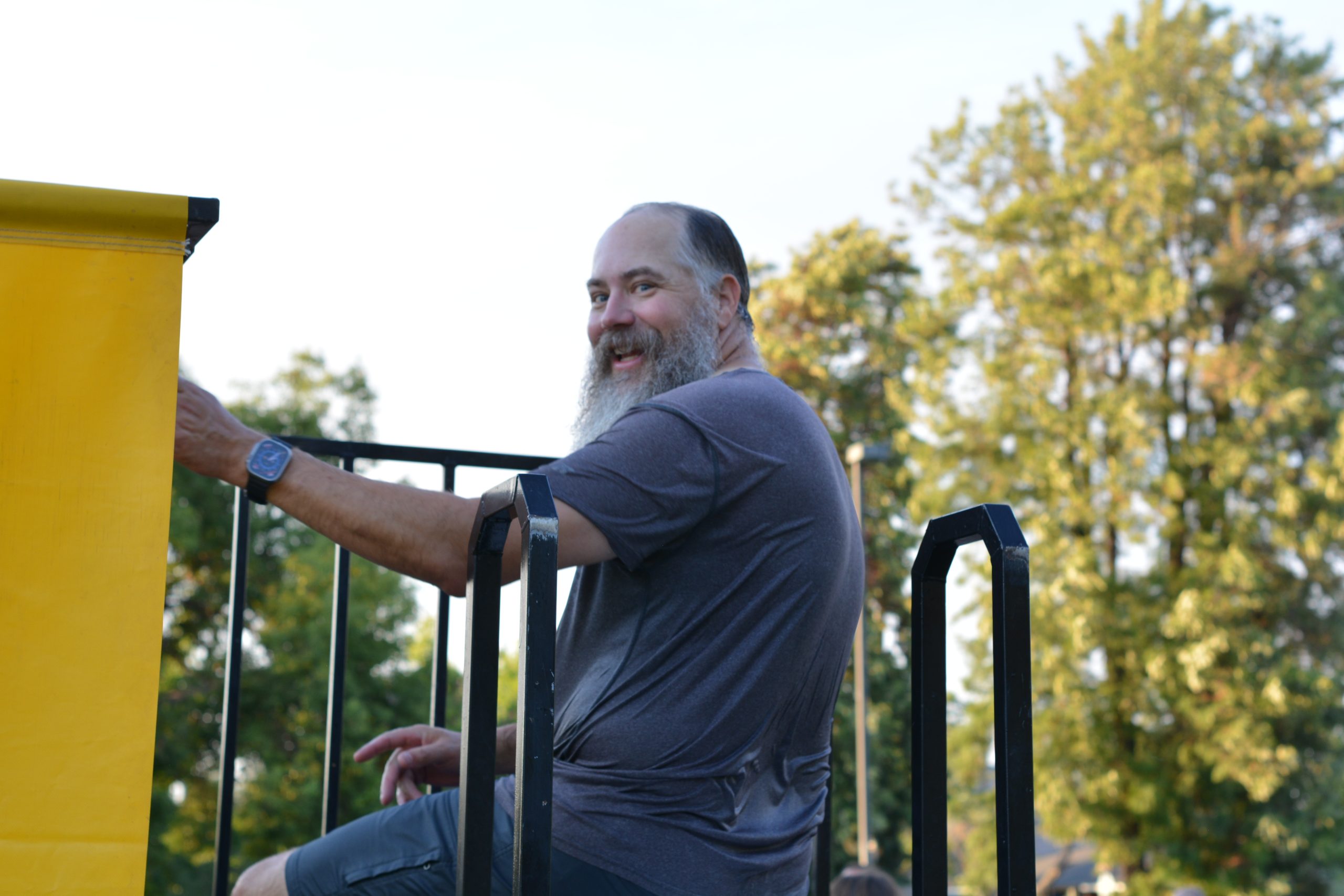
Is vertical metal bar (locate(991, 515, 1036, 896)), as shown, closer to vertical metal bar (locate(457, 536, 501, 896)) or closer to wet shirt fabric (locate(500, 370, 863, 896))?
wet shirt fabric (locate(500, 370, 863, 896))

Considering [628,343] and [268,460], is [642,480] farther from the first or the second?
[628,343]

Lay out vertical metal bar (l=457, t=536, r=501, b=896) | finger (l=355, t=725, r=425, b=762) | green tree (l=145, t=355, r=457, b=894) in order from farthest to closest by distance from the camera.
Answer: green tree (l=145, t=355, r=457, b=894) → finger (l=355, t=725, r=425, b=762) → vertical metal bar (l=457, t=536, r=501, b=896)

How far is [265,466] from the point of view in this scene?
5.61 ft

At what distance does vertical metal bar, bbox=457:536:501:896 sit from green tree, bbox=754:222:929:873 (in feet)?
66.1

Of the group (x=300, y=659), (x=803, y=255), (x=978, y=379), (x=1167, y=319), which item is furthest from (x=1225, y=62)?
(x=300, y=659)

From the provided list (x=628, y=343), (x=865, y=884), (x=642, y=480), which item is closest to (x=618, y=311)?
(x=628, y=343)

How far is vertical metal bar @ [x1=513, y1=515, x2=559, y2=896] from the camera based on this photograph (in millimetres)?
1187

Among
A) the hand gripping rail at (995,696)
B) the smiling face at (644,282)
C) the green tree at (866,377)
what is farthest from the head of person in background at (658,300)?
the green tree at (866,377)

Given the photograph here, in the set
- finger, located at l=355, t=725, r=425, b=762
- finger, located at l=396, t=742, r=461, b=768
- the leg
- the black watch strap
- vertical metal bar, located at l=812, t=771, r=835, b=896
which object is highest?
the black watch strap

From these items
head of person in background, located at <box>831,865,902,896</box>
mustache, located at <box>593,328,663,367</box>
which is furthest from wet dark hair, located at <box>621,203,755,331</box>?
head of person in background, located at <box>831,865,902,896</box>

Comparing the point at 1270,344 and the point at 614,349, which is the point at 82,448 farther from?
the point at 1270,344

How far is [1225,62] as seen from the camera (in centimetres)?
1847

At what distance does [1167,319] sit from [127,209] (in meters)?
18.4

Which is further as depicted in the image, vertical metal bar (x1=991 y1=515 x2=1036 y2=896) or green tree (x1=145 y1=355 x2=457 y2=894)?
green tree (x1=145 y1=355 x2=457 y2=894)
